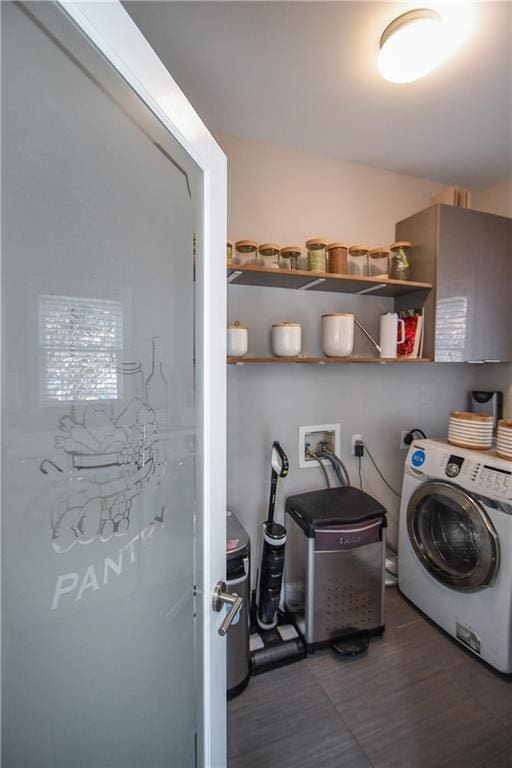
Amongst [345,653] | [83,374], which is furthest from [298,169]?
[345,653]

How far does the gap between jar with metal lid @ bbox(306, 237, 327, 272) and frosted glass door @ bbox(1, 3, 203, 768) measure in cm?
94

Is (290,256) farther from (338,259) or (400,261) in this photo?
(400,261)

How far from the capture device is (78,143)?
19.5 inches

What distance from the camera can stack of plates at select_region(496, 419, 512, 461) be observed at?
149 cm

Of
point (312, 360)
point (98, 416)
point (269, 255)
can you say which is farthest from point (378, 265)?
point (98, 416)

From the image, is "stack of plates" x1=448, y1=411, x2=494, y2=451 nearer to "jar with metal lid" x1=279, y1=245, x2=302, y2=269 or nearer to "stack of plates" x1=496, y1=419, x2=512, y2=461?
"stack of plates" x1=496, y1=419, x2=512, y2=461

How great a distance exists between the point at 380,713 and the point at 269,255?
2.10m

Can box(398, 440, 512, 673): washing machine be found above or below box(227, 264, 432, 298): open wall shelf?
below

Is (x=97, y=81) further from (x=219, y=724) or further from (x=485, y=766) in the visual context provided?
(x=485, y=766)

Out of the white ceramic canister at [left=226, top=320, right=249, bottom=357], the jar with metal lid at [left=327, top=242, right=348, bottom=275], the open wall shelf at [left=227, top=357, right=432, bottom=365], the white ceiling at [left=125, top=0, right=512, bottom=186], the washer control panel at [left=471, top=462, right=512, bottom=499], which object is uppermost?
the white ceiling at [left=125, top=0, right=512, bottom=186]

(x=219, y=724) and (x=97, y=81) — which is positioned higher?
(x=97, y=81)

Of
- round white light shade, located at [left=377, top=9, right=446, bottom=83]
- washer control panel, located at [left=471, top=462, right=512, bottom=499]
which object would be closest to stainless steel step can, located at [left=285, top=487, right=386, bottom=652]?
washer control panel, located at [left=471, top=462, right=512, bottom=499]

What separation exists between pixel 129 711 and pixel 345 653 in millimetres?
1329

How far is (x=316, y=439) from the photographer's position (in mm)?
1900
